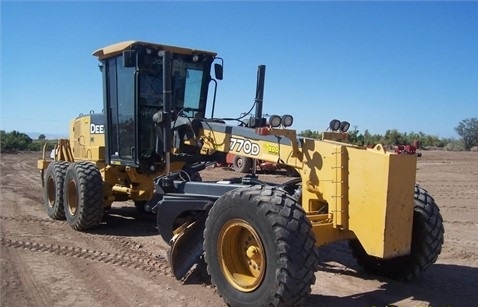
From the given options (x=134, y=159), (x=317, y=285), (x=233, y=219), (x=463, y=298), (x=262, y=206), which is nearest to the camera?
(x=262, y=206)

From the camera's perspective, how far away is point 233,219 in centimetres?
443

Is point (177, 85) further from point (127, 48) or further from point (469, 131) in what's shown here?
point (469, 131)

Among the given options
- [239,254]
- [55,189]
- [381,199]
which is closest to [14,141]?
[55,189]

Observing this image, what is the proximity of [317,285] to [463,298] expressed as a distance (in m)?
1.44

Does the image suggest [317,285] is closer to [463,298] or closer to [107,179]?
[463,298]

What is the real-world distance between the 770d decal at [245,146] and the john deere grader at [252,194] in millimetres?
16

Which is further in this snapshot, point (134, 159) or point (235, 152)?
point (134, 159)

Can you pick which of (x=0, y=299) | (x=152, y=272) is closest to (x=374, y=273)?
(x=152, y=272)

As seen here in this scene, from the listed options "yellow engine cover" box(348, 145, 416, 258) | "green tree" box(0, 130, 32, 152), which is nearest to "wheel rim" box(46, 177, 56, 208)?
"yellow engine cover" box(348, 145, 416, 258)

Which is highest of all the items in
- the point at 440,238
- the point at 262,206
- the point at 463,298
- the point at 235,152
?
the point at 235,152

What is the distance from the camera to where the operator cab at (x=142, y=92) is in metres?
7.52

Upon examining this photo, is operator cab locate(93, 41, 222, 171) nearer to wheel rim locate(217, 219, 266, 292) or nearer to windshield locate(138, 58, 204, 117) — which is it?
windshield locate(138, 58, 204, 117)

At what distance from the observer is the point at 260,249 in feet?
13.9

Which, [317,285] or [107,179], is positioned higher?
[107,179]
